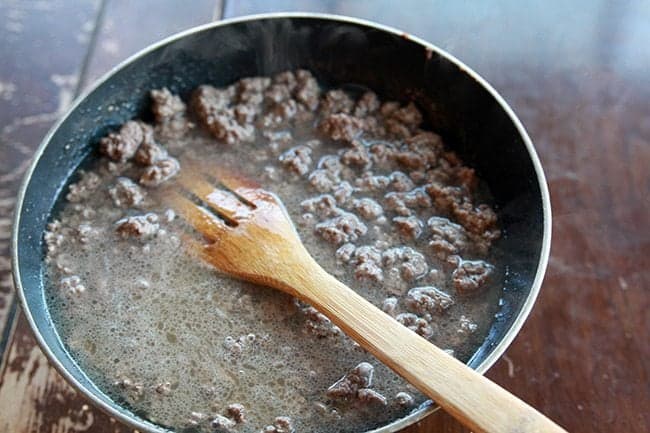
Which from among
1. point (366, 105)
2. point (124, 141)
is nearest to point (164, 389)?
point (124, 141)

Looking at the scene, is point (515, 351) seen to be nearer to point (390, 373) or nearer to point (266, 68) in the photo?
point (390, 373)

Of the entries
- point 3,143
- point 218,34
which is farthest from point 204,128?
point 3,143

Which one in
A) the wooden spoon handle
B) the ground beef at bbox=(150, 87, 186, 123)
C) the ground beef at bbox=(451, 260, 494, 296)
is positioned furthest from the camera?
the ground beef at bbox=(150, 87, 186, 123)

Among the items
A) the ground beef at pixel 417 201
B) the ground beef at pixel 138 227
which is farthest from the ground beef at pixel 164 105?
the ground beef at pixel 417 201

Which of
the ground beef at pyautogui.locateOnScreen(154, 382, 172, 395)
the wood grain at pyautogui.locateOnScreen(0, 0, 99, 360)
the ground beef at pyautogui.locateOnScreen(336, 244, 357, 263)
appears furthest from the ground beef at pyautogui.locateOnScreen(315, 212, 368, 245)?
the wood grain at pyautogui.locateOnScreen(0, 0, 99, 360)

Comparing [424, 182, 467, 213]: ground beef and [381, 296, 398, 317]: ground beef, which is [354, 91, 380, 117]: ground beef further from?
[381, 296, 398, 317]: ground beef

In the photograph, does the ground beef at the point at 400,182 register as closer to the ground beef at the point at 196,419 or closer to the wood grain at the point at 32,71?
the ground beef at the point at 196,419
